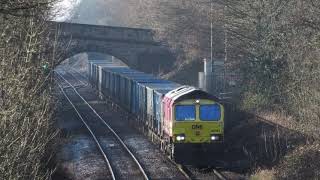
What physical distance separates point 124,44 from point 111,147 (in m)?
28.7

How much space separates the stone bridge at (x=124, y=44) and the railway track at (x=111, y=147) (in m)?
9.26

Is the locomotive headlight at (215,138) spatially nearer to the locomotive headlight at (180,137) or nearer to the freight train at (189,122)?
the freight train at (189,122)

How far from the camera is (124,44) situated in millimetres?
53312

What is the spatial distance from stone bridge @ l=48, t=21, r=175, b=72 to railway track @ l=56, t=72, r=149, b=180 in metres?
9.26

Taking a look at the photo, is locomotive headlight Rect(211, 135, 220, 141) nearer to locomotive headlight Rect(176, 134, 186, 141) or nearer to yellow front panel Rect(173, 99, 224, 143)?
yellow front panel Rect(173, 99, 224, 143)

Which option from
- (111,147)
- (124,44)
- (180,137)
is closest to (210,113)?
(180,137)

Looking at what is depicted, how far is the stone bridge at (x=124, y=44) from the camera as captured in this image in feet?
167

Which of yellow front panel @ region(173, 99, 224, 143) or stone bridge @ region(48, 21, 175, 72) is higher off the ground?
stone bridge @ region(48, 21, 175, 72)

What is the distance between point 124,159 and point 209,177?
4738 millimetres

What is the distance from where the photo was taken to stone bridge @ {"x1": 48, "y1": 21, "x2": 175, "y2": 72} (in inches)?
2005

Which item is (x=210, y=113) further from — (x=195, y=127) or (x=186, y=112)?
(x=186, y=112)

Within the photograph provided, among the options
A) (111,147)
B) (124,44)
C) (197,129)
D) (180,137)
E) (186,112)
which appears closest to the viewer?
(180,137)

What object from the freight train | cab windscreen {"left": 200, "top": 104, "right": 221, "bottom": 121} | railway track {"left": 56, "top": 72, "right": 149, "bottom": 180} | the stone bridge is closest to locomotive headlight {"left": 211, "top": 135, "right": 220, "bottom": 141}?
the freight train

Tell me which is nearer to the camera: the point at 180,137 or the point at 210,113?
the point at 180,137
